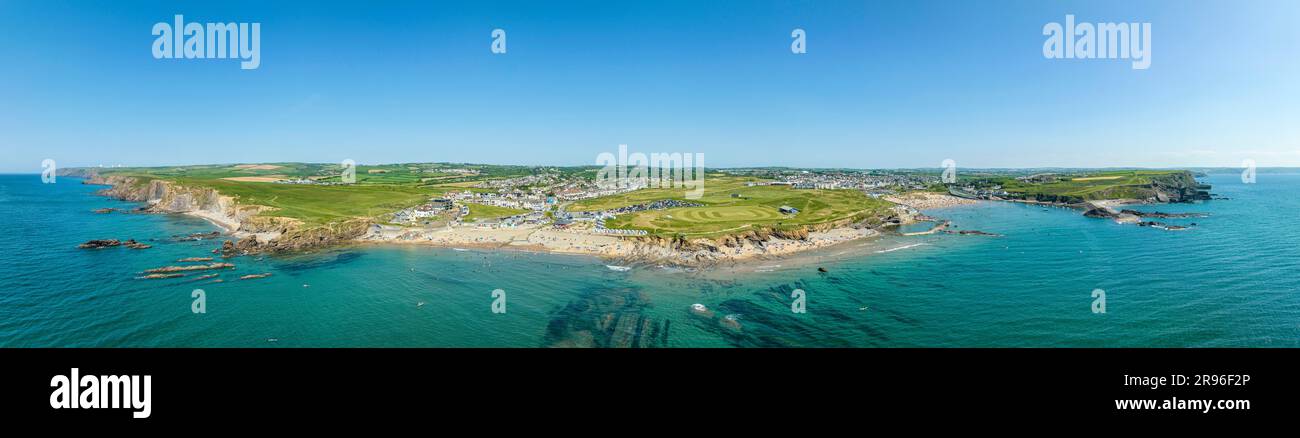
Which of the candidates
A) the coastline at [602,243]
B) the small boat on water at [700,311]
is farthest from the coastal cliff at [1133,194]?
the small boat on water at [700,311]

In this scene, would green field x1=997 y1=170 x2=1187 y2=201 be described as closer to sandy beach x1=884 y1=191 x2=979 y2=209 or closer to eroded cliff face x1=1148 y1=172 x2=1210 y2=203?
eroded cliff face x1=1148 y1=172 x2=1210 y2=203

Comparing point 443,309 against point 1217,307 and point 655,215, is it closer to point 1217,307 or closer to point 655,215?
point 655,215

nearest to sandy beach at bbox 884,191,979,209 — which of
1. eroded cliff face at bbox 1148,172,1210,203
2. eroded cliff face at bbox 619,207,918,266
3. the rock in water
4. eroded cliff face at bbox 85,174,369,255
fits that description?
eroded cliff face at bbox 1148,172,1210,203

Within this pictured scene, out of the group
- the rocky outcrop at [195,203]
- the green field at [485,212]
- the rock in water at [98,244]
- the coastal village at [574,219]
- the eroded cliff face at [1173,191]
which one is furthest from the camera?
the eroded cliff face at [1173,191]

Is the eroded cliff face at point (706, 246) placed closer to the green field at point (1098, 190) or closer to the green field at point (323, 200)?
the green field at point (323, 200)

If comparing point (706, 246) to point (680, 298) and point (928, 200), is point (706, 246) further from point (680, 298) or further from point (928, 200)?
point (928, 200)

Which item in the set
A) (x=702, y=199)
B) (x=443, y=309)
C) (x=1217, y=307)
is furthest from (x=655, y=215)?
(x=1217, y=307)

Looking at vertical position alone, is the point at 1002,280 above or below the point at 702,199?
below
